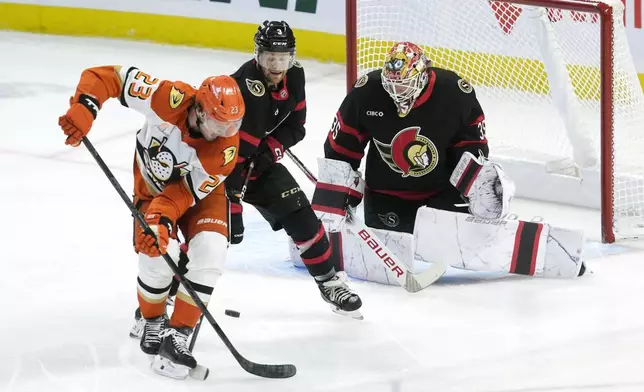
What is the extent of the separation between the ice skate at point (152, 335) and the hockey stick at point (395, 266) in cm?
87

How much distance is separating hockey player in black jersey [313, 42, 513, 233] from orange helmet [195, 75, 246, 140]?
2.70ft

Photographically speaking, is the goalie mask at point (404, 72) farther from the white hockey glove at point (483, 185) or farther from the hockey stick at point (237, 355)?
the hockey stick at point (237, 355)

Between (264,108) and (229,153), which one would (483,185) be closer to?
(264,108)

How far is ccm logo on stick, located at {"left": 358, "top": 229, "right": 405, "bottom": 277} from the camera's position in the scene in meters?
3.69

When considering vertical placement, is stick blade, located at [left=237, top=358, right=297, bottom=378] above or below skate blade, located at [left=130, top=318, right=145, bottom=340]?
above

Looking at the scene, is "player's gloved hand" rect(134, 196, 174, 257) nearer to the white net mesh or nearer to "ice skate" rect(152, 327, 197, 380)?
"ice skate" rect(152, 327, 197, 380)

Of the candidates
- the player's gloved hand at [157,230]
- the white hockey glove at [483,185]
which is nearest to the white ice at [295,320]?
the white hockey glove at [483,185]

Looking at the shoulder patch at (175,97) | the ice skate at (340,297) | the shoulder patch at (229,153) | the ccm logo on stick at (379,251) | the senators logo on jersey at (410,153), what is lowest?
the ice skate at (340,297)

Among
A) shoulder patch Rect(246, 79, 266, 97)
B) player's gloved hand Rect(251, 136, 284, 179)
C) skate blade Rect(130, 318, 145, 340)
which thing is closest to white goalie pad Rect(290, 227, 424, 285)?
player's gloved hand Rect(251, 136, 284, 179)

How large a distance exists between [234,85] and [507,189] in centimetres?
114

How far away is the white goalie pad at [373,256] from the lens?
3.79 m

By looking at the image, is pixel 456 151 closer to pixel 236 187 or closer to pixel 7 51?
pixel 236 187

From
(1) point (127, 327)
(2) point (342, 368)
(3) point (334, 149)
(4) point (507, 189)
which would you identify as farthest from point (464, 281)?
(1) point (127, 327)

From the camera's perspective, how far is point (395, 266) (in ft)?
12.1
